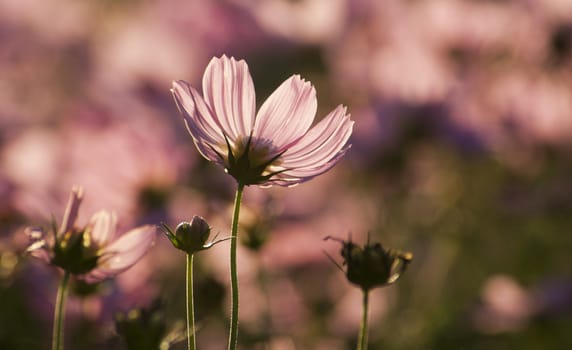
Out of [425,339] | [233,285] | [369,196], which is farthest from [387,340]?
[233,285]

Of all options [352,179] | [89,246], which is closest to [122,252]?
[89,246]

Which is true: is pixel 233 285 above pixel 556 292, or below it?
below

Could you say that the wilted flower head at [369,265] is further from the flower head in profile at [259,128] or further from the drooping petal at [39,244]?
the drooping petal at [39,244]

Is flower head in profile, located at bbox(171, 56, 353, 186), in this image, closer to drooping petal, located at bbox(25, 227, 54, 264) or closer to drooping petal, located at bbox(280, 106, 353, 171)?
drooping petal, located at bbox(280, 106, 353, 171)

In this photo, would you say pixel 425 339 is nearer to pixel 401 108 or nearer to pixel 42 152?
pixel 401 108

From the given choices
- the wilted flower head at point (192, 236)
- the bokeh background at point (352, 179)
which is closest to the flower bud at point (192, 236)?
the wilted flower head at point (192, 236)

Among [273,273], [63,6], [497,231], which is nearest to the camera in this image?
[273,273]

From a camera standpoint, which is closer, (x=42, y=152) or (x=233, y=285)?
(x=233, y=285)

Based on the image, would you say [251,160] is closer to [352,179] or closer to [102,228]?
[102,228]
